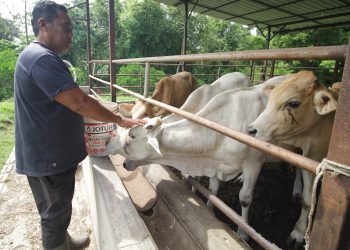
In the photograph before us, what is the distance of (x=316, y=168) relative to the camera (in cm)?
107

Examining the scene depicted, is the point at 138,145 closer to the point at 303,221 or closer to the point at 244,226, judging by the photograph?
the point at 244,226

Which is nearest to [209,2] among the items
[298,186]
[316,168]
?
[298,186]

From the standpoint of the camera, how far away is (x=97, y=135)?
10.2 feet

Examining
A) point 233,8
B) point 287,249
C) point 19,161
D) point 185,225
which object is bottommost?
point 287,249

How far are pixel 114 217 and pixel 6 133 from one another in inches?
229

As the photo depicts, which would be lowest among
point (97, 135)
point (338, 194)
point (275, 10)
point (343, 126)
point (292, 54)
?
point (97, 135)

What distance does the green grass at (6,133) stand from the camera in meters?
5.39

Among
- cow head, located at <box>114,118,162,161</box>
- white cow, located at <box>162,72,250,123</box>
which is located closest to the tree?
white cow, located at <box>162,72,250,123</box>

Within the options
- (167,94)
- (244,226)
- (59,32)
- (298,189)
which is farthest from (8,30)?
(244,226)

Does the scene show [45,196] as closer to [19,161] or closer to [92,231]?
[19,161]

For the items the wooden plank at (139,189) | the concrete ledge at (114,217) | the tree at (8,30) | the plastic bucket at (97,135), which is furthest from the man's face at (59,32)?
the tree at (8,30)

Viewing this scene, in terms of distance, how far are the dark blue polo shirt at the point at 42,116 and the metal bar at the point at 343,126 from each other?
1.59 meters

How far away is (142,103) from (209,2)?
5224 mm

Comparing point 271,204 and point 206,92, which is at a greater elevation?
point 206,92
